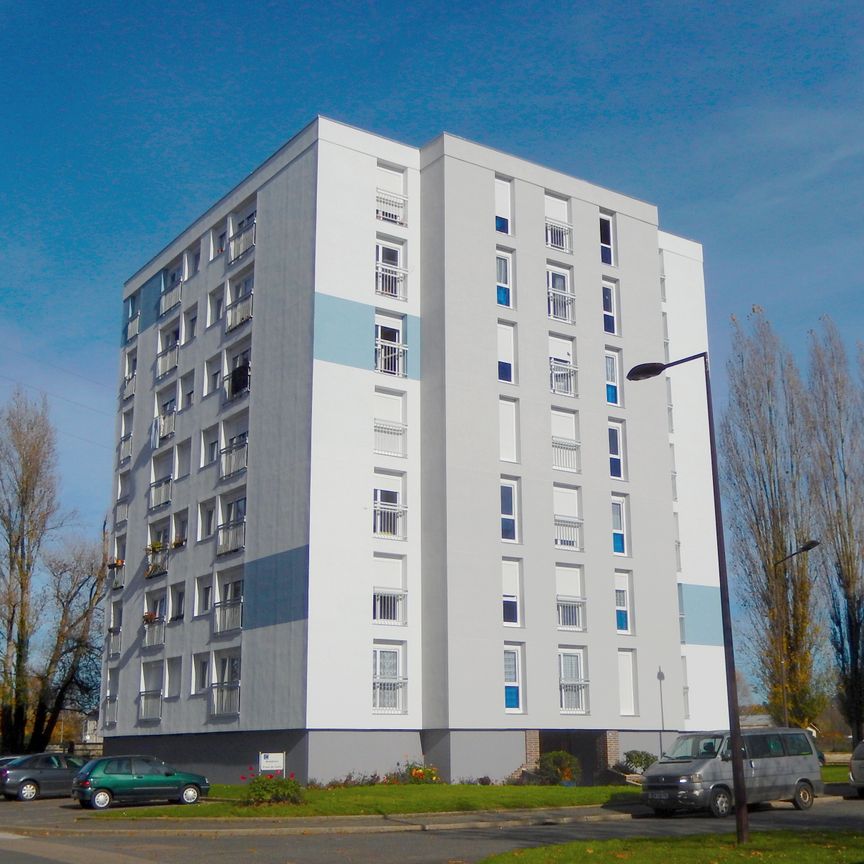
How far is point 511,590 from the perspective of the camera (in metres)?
35.9

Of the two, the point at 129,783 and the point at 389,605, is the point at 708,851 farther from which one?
the point at 389,605

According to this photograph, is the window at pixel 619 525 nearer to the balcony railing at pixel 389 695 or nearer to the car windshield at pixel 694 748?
the balcony railing at pixel 389 695

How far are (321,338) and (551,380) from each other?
869 cm

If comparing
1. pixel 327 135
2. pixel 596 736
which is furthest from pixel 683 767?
pixel 327 135

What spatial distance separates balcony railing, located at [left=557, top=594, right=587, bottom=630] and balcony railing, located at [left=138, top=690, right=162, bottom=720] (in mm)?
15685

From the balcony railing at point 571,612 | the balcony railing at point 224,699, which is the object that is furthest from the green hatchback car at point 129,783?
the balcony railing at point 571,612

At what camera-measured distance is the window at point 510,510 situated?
3631 centimetres

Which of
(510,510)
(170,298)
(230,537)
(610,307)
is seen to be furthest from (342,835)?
(170,298)

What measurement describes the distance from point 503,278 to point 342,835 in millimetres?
22611

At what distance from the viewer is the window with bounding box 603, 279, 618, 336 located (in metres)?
41.5

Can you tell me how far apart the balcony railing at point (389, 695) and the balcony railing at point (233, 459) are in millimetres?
9346

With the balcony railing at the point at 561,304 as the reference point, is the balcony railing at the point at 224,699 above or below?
below

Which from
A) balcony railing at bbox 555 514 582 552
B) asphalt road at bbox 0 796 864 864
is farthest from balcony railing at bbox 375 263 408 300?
asphalt road at bbox 0 796 864 864

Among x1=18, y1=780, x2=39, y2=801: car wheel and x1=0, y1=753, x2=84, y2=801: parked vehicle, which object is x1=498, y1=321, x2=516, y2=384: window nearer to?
x1=0, y1=753, x2=84, y2=801: parked vehicle
